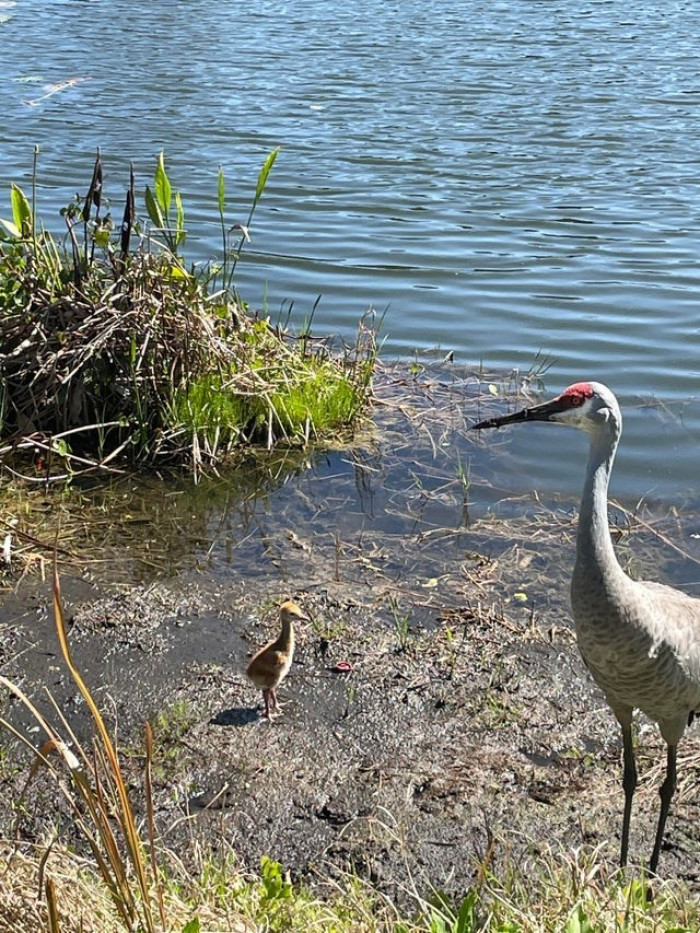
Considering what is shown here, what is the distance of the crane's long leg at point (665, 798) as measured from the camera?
12.9 ft

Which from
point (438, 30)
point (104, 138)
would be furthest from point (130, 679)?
point (438, 30)

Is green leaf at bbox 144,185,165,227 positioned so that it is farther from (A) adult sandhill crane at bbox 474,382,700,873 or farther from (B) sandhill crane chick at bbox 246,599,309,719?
(A) adult sandhill crane at bbox 474,382,700,873

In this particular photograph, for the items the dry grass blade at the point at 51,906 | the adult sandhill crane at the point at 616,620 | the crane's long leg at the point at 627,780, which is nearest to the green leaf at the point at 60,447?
the adult sandhill crane at the point at 616,620

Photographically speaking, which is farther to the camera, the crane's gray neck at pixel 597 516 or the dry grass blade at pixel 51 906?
the crane's gray neck at pixel 597 516

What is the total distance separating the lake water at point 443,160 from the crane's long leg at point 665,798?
2.71m

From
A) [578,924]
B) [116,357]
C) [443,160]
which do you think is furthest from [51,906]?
[443,160]

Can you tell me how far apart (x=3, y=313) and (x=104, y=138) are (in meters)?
7.10

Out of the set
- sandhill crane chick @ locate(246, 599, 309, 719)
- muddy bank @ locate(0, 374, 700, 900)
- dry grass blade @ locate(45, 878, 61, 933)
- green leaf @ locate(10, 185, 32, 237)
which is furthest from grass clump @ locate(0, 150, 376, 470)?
dry grass blade @ locate(45, 878, 61, 933)

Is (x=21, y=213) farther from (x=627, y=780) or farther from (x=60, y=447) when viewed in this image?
(x=627, y=780)

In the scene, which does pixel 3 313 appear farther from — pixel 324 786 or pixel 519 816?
pixel 519 816

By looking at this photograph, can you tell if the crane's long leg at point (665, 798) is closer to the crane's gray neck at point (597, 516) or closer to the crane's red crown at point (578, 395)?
the crane's gray neck at point (597, 516)

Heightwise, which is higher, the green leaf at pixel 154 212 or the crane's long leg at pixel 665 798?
the green leaf at pixel 154 212

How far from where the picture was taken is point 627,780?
4.09 metres

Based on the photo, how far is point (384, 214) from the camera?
11.0 meters
